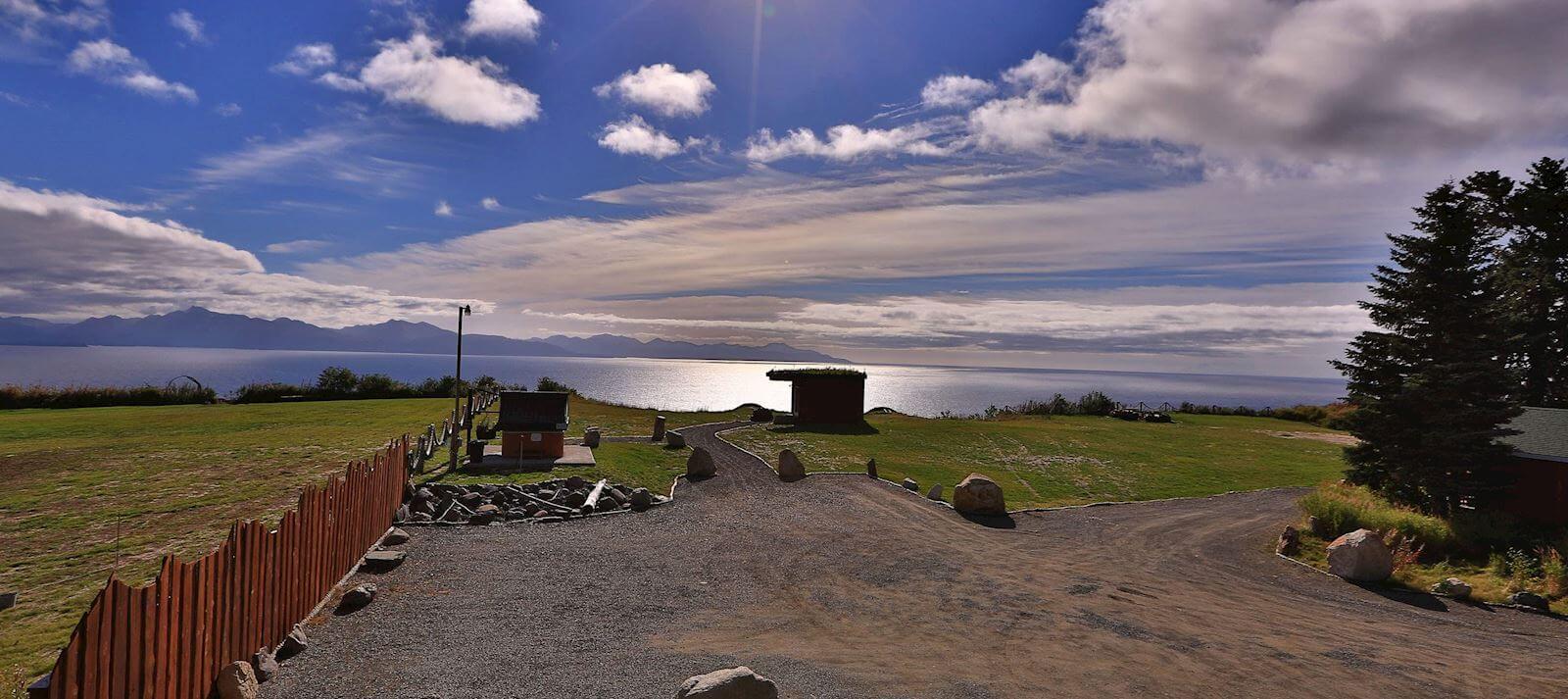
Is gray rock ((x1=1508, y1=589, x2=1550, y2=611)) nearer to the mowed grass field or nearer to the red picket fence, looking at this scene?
the mowed grass field

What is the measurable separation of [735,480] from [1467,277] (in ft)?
87.6

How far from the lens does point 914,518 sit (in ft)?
71.5

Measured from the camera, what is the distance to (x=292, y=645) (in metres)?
9.97

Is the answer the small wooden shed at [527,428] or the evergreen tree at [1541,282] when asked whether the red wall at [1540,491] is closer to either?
the evergreen tree at [1541,282]

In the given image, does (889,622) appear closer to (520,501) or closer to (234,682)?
(234,682)

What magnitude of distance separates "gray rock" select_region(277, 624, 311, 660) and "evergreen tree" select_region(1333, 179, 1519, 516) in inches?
1217

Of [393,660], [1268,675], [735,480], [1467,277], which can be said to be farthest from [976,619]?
[1467,277]

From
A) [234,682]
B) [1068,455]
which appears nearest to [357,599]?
[234,682]

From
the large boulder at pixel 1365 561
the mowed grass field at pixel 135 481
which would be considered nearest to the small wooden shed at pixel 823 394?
the mowed grass field at pixel 135 481

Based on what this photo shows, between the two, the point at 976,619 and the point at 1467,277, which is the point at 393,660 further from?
the point at 1467,277

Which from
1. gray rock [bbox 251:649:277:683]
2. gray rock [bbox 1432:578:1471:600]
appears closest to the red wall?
gray rock [bbox 1432:578:1471:600]

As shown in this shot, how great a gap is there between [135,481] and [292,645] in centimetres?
1470

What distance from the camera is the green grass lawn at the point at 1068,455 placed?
29.9 m

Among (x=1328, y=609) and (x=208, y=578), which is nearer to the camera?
(x=208, y=578)
